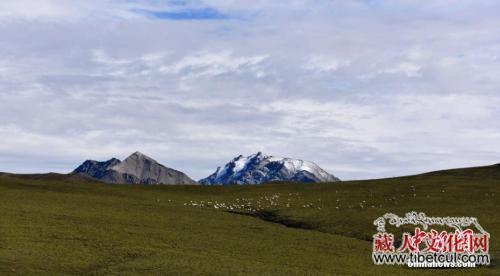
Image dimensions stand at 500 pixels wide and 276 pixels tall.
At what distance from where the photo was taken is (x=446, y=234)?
2574 inches

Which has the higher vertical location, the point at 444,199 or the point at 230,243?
the point at 444,199

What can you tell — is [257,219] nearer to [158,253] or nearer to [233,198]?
[233,198]

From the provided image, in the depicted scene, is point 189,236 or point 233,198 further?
point 233,198

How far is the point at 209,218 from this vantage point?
78.2 meters

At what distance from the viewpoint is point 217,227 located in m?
71.1

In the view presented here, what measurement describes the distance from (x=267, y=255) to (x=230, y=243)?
17.1 ft

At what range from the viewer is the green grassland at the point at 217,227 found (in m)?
50.9

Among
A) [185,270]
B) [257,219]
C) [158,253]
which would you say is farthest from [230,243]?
[257,219]

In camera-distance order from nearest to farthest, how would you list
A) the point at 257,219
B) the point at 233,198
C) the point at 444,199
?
the point at 257,219 < the point at 444,199 < the point at 233,198

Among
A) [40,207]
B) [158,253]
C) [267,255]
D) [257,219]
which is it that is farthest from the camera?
[257,219]

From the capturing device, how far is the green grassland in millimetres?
50938

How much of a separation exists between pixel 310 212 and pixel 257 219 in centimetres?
832

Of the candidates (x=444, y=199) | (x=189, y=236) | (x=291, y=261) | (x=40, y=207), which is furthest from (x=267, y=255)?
(x=444, y=199)

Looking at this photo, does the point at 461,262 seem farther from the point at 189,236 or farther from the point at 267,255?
the point at 189,236
